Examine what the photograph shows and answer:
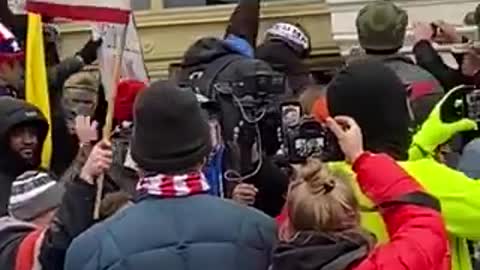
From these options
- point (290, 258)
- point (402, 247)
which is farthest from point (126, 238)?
→ point (402, 247)

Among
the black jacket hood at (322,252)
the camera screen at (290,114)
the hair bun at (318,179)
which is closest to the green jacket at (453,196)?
the hair bun at (318,179)

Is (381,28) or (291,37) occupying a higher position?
(381,28)

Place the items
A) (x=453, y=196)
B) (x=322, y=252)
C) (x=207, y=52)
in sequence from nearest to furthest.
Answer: (x=322, y=252) < (x=453, y=196) < (x=207, y=52)

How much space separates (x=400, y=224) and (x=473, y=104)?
170 centimetres

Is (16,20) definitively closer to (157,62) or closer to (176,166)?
(157,62)

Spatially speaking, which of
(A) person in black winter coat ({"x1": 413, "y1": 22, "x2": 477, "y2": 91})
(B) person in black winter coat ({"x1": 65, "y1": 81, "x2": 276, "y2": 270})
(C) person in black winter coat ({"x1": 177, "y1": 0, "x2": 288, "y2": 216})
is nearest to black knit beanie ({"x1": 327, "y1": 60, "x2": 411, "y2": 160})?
(B) person in black winter coat ({"x1": 65, "y1": 81, "x2": 276, "y2": 270})

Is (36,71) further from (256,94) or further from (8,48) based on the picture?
(256,94)

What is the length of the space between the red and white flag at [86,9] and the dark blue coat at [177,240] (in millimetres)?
1409

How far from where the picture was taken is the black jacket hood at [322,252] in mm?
4660

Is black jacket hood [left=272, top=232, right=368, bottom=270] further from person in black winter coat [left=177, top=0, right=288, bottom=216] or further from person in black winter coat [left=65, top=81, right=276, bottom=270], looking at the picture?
person in black winter coat [left=177, top=0, right=288, bottom=216]

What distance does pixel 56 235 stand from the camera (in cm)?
533

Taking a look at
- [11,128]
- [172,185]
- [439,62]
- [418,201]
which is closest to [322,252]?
[418,201]

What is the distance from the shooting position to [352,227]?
472 cm

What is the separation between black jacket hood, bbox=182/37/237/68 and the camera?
7715 mm
